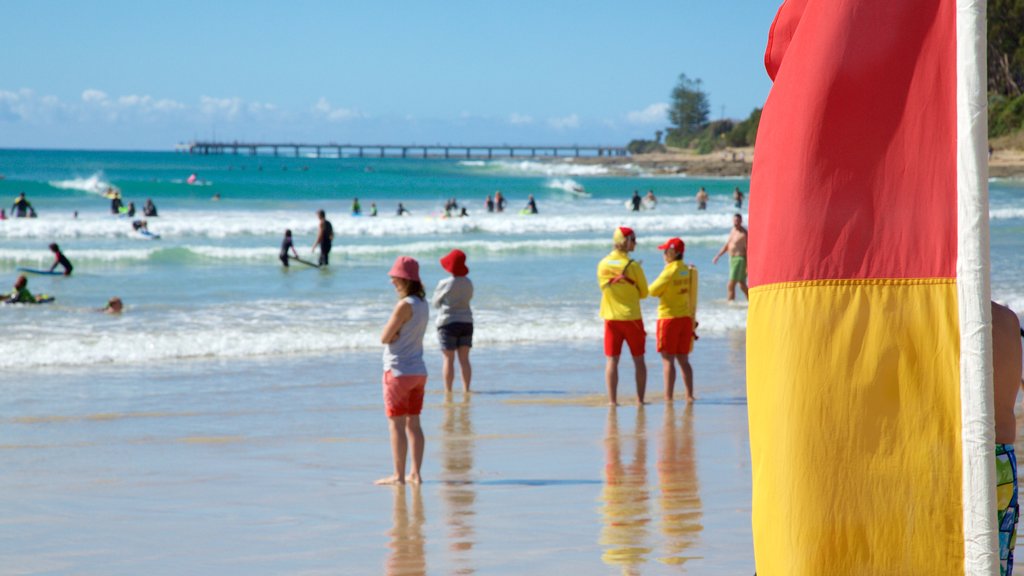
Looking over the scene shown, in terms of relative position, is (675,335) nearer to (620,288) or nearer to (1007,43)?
(620,288)

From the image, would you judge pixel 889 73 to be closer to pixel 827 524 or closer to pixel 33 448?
pixel 827 524

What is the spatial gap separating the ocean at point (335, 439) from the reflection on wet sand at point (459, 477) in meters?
0.03

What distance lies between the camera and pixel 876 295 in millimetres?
2506

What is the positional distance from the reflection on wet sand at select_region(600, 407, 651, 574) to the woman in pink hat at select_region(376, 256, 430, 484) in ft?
3.98

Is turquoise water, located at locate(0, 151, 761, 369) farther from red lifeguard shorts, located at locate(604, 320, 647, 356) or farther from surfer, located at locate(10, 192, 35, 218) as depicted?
red lifeguard shorts, located at locate(604, 320, 647, 356)

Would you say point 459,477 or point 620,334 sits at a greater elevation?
point 620,334

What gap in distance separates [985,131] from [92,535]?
5151 mm

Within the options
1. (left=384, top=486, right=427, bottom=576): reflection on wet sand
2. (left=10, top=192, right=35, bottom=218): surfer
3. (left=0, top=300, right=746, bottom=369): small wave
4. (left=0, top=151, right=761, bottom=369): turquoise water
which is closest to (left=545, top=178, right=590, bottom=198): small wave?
(left=0, top=151, right=761, bottom=369): turquoise water

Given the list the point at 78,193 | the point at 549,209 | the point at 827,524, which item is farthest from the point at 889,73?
the point at 78,193

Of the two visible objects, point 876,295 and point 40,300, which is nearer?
point 876,295

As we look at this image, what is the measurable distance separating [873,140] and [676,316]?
821 centimetres

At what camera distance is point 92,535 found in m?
6.29

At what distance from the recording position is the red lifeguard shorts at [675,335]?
419 inches

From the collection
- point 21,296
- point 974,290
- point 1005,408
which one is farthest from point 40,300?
point 974,290
